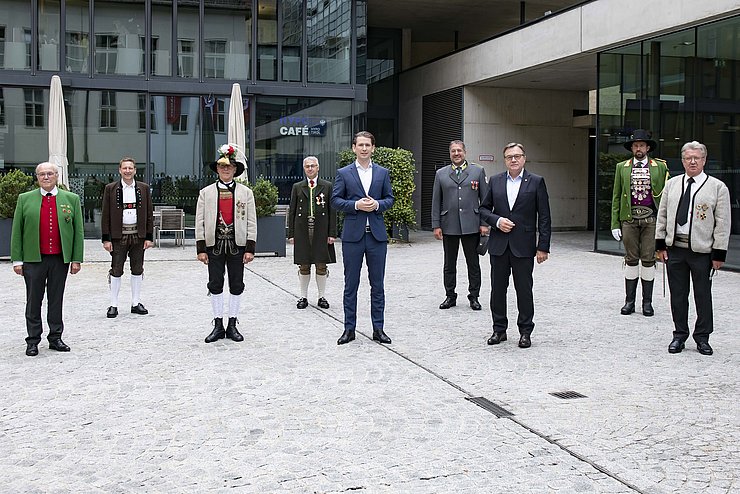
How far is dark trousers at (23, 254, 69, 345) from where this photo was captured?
25.1 ft

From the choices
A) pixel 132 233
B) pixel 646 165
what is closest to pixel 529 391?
pixel 646 165

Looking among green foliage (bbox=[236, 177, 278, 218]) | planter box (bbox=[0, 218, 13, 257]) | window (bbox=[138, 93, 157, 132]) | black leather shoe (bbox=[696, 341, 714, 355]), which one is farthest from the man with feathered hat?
window (bbox=[138, 93, 157, 132])

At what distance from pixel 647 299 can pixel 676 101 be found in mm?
7314

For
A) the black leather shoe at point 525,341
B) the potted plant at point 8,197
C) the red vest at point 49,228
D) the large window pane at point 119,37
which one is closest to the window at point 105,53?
the large window pane at point 119,37

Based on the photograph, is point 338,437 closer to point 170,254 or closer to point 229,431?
point 229,431

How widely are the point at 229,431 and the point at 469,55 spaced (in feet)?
63.0

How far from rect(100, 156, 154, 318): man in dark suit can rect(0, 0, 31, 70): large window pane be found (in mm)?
12597

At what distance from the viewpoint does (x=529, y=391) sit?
20.5 feet

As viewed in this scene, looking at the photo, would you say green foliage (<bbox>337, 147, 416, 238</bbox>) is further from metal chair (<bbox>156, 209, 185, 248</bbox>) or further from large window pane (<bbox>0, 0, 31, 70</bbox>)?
large window pane (<bbox>0, 0, 31, 70</bbox>)

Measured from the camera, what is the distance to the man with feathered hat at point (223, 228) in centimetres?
825

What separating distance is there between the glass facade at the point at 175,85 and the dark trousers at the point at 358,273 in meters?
14.0

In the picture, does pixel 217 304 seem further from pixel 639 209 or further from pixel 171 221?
pixel 171 221

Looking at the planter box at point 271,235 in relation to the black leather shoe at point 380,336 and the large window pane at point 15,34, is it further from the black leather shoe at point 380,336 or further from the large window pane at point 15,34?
the black leather shoe at point 380,336

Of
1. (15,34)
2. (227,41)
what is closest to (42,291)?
(15,34)
